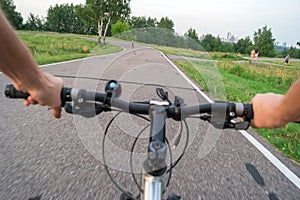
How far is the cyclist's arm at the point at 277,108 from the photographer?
2.71 feet

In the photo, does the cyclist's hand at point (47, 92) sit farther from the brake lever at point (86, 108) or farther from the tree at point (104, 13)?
the tree at point (104, 13)

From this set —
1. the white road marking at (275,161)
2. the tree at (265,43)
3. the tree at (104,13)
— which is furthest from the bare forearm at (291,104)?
the tree at (265,43)

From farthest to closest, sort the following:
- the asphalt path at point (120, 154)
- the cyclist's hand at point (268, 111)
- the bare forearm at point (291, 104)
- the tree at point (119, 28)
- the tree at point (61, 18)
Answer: the tree at point (61, 18) → the tree at point (119, 28) → the asphalt path at point (120, 154) → the cyclist's hand at point (268, 111) → the bare forearm at point (291, 104)

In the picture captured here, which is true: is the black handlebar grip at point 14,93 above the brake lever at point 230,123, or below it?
above

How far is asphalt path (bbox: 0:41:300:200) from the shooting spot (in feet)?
4.13

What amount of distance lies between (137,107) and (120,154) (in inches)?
14.2

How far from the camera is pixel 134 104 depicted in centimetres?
108

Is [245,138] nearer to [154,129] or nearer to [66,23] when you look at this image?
[154,129]

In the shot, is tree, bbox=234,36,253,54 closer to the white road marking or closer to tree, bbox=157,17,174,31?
the white road marking

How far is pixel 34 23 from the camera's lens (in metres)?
71.4

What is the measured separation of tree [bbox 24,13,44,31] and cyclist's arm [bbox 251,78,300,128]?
3041 inches

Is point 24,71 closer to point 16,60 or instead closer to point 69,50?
point 16,60

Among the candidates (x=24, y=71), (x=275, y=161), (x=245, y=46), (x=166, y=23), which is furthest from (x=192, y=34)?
(x=245, y=46)

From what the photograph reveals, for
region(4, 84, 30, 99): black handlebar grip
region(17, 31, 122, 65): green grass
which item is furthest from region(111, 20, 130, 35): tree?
region(4, 84, 30, 99): black handlebar grip
